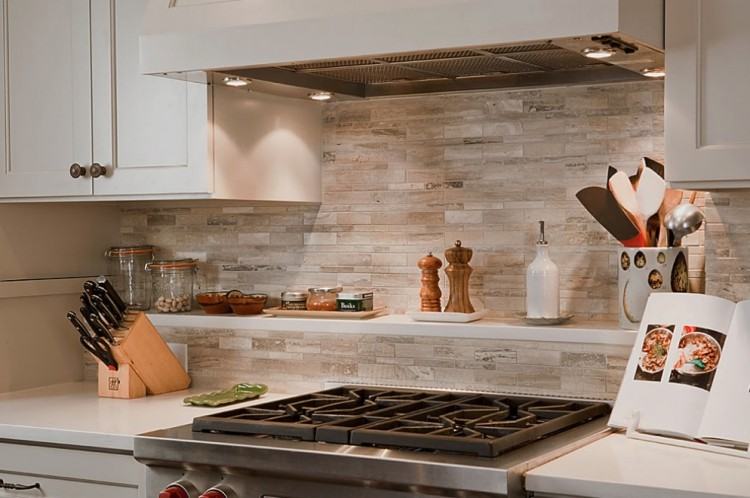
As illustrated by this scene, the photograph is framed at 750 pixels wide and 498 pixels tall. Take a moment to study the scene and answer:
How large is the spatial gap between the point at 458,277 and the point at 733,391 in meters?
0.84

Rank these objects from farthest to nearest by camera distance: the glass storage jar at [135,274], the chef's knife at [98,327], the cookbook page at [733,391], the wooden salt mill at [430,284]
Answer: the glass storage jar at [135,274], the chef's knife at [98,327], the wooden salt mill at [430,284], the cookbook page at [733,391]

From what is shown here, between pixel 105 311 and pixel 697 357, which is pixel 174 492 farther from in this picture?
pixel 697 357

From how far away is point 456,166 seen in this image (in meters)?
3.02

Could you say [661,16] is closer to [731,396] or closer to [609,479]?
[731,396]

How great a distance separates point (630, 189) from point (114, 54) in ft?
4.77

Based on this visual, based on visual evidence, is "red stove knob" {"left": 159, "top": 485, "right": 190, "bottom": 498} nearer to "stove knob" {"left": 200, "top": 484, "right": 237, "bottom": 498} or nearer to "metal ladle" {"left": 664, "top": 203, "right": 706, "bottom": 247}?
"stove knob" {"left": 200, "top": 484, "right": 237, "bottom": 498}

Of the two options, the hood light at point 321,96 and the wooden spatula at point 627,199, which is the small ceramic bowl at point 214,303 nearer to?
the hood light at point 321,96

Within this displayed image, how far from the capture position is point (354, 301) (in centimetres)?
305

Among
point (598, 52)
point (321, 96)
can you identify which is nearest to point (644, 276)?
point (598, 52)

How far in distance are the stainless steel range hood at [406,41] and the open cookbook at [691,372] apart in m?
0.58

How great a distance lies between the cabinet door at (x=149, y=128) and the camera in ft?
9.52

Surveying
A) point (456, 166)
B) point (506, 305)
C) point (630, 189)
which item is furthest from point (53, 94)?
point (630, 189)

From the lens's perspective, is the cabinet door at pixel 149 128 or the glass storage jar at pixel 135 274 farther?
the glass storage jar at pixel 135 274

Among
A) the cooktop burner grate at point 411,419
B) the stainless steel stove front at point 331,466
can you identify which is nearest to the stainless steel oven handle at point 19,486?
the stainless steel stove front at point 331,466
